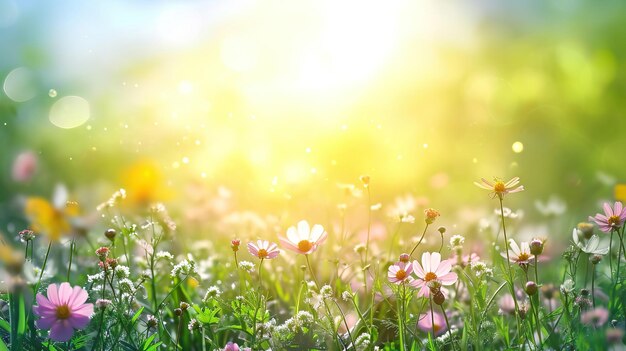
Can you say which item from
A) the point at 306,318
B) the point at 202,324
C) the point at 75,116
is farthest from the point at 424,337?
the point at 75,116

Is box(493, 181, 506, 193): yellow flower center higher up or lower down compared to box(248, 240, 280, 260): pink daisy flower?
higher up

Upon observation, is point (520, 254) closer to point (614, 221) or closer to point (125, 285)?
point (614, 221)

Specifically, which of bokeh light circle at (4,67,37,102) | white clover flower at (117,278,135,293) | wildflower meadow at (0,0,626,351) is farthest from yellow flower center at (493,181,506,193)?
bokeh light circle at (4,67,37,102)

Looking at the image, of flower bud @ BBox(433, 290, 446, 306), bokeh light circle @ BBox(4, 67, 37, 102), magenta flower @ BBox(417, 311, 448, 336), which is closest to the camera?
flower bud @ BBox(433, 290, 446, 306)

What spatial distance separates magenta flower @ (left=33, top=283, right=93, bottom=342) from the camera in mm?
1049

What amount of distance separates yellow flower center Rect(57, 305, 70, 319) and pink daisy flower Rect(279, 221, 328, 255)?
0.35m

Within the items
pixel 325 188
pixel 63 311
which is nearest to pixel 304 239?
pixel 63 311

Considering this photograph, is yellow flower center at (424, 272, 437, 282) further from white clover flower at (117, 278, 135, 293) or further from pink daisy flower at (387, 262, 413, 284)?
white clover flower at (117, 278, 135, 293)

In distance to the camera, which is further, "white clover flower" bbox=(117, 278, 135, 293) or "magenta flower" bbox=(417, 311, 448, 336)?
"magenta flower" bbox=(417, 311, 448, 336)

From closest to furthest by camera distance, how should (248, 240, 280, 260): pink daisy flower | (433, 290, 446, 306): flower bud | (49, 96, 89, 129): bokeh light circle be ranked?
(433, 290, 446, 306): flower bud < (248, 240, 280, 260): pink daisy flower < (49, 96, 89, 129): bokeh light circle

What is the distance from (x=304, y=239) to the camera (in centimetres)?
117

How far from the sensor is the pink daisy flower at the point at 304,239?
1.12 meters

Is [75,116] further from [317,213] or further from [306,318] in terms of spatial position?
[306,318]

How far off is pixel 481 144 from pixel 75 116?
120 inches
